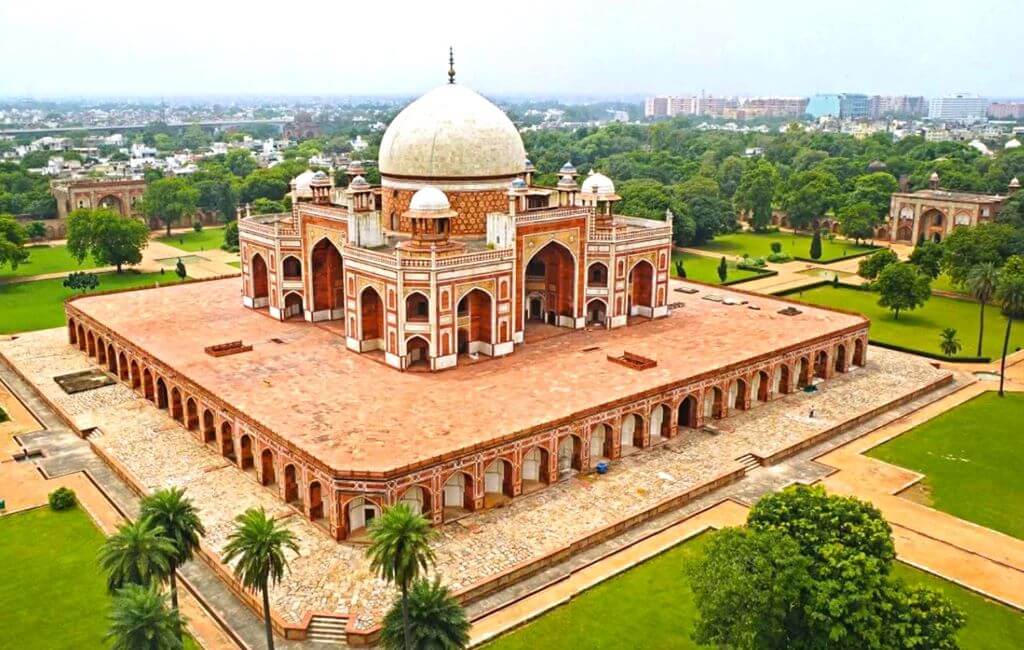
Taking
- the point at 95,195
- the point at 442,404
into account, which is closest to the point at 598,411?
the point at 442,404

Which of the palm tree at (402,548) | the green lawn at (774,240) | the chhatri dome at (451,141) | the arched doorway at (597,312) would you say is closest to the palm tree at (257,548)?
the palm tree at (402,548)

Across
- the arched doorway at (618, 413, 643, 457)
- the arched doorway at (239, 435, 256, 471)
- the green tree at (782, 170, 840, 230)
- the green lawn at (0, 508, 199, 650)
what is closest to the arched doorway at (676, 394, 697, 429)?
the arched doorway at (618, 413, 643, 457)

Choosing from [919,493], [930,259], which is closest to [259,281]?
[919,493]

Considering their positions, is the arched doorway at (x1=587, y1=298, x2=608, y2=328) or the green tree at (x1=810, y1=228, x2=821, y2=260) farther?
the green tree at (x1=810, y1=228, x2=821, y2=260)

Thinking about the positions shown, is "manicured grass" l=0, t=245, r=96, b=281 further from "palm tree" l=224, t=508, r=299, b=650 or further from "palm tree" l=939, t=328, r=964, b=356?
"palm tree" l=939, t=328, r=964, b=356

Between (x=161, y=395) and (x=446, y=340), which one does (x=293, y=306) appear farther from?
(x=446, y=340)

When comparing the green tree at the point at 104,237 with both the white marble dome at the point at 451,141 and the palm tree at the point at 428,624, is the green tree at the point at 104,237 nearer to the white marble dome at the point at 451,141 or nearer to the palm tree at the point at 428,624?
the white marble dome at the point at 451,141

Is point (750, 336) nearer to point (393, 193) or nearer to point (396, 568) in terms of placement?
point (393, 193)
